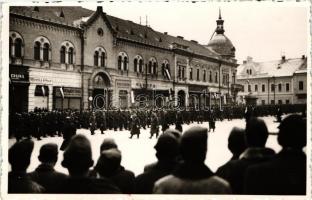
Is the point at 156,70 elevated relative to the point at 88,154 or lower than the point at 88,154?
elevated

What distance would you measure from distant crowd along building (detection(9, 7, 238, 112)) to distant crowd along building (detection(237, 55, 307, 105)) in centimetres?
89

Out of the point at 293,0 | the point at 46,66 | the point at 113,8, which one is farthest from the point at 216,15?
the point at 46,66

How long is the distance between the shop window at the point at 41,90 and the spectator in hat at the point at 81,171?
28.5ft

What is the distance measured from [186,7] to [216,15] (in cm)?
53

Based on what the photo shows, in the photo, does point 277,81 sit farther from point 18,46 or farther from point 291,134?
point 18,46

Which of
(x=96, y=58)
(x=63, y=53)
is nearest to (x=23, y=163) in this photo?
(x=63, y=53)

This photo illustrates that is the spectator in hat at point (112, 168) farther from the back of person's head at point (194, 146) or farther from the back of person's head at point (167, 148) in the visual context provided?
the back of person's head at point (194, 146)

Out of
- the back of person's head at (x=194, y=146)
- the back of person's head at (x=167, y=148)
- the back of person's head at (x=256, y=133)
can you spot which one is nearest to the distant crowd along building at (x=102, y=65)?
the back of person's head at (x=256, y=133)

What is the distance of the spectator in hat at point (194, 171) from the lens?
268 cm

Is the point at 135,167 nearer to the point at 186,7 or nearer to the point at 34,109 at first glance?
the point at 186,7

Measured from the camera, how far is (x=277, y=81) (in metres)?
8.78

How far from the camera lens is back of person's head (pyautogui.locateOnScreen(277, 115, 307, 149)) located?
3.03 metres

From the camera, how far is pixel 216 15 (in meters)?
5.78

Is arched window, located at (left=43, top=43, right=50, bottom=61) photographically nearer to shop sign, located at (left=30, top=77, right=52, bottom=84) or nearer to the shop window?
shop sign, located at (left=30, top=77, right=52, bottom=84)
